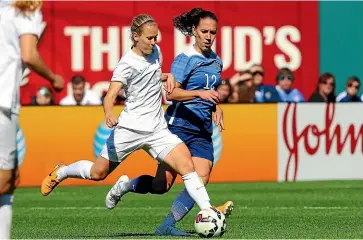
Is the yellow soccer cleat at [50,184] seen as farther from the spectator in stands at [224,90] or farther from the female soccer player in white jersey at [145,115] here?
the spectator in stands at [224,90]

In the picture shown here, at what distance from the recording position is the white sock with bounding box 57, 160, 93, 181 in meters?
12.0

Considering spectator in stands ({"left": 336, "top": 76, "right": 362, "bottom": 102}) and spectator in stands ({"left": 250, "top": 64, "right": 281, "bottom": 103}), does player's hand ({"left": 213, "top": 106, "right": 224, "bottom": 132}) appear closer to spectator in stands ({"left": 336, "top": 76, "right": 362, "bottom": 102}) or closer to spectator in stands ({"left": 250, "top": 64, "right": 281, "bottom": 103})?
spectator in stands ({"left": 250, "top": 64, "right": 281, "bottom": 103})

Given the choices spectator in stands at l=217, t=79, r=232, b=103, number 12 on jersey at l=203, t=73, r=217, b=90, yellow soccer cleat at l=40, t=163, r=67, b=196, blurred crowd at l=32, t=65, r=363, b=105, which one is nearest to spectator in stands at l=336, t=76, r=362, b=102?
blurred crowd at l=32, t=65, r=363, b=105

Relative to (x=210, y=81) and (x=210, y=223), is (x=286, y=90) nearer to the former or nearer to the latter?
(x=210, y=81)

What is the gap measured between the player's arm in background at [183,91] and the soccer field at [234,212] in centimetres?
128

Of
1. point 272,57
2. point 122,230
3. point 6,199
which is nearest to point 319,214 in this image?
point 122,230

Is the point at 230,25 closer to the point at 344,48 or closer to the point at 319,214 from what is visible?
the point at 344,48

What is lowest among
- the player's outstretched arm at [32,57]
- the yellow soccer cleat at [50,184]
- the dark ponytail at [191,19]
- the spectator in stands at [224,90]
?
the yellow soccer cleat at [50,184]

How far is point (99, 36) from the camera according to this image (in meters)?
28.9

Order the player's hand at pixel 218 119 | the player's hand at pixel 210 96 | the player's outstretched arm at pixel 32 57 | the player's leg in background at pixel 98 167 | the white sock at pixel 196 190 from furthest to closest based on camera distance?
the player's hand at pixel 218 119
the player's leg in background at pixel 98 167
the player's hand at pixel 210 96
the white sock at pixel 196 190
the player's outstretched arm at pixel 32 57

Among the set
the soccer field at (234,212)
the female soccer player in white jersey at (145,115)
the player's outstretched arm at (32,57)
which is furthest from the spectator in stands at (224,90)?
the player's outstretched arm at (32,57)

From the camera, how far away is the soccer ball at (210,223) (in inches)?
438

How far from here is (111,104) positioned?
11266mm

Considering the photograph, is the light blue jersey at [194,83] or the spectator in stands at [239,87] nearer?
the light blue jersey at [194,83]
